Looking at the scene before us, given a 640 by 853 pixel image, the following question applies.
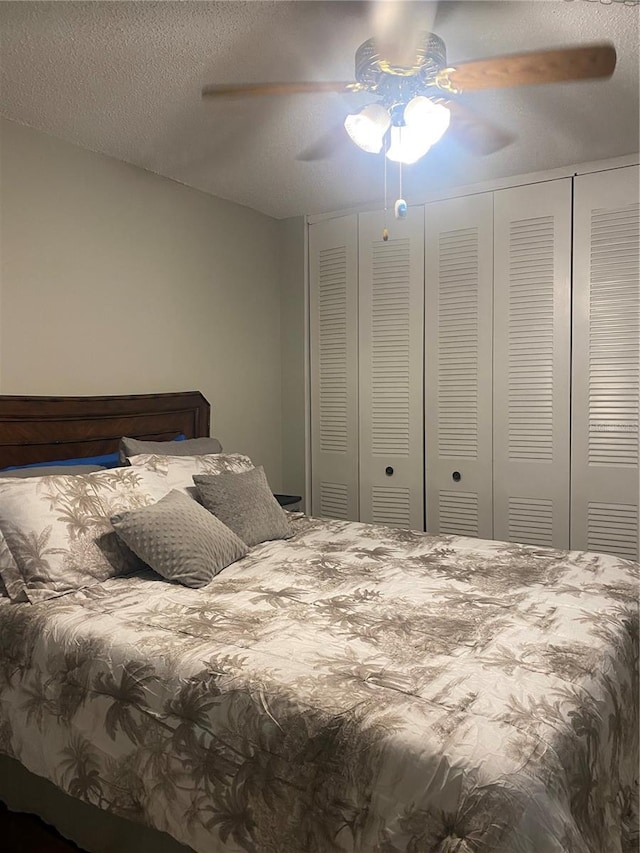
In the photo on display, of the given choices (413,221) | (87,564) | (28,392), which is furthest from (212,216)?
(87,564)

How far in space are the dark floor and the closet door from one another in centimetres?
256

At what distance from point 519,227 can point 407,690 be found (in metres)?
2.81

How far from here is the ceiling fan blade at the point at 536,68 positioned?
Answer: 176 cm

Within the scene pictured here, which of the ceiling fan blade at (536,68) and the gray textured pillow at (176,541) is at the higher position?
the ceiling fan blade at (536,68)

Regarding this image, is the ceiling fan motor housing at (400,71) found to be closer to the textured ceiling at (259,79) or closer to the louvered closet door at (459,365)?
the textured ceiling at (259,79)

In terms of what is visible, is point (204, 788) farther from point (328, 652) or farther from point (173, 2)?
point (173, 2)

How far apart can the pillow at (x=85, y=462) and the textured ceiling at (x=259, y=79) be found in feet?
4.63

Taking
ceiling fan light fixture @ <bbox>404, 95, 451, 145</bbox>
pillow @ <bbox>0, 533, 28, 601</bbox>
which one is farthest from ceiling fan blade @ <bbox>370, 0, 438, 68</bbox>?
pillow @ <bbox>0, 533, 28, 601</bbox>

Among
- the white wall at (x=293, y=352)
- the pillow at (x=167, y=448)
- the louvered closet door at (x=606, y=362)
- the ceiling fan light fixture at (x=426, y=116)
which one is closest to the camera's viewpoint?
the ceiling fan light fixture at (x=426, y=116)

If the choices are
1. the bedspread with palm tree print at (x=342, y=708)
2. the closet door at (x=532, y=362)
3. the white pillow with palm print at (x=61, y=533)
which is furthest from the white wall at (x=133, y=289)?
the closet door at (x=532, y=362)

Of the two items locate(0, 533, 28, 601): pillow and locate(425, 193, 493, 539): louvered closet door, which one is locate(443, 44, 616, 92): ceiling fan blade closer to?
locate(425, 193, 493, 539): louvered closet door

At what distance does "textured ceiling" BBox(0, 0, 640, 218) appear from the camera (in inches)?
75.4

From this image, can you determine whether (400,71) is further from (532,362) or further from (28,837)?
(28,837)

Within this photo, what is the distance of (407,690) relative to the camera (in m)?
1.36
